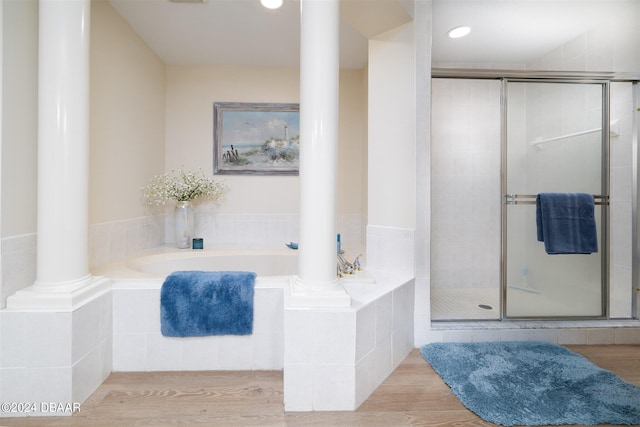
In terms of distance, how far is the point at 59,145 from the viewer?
1497mm

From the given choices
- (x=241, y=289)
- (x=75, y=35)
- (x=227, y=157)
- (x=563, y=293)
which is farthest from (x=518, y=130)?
(x=75, y=35)

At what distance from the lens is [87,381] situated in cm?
153

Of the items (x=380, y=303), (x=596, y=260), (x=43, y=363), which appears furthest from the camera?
(x=596, y=260)

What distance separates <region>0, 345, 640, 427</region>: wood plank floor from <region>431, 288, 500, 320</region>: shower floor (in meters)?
0.77

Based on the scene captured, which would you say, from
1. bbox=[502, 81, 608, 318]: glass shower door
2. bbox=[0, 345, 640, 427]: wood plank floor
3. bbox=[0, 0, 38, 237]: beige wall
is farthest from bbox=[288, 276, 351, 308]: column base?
bbox=[502, 81, 608, 318]: glass shower door

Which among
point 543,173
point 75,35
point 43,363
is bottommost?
point 43,363

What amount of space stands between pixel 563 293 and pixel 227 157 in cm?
311

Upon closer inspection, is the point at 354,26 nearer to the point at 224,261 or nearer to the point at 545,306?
the point at 224,261

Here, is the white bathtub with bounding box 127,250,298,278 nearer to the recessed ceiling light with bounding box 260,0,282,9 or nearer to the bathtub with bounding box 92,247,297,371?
the bathtub with bounding box 92,247,297,371

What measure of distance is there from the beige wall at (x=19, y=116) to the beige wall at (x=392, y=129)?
189 centimetres

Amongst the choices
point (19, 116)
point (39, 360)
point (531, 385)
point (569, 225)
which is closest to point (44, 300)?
point (39, 360)

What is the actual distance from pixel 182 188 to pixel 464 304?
2764 mm

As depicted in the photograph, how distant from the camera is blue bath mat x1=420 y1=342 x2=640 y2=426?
1403 millimetres

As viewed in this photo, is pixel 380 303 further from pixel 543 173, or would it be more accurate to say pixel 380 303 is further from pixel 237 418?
pixel 543 173
